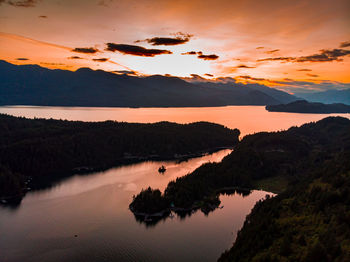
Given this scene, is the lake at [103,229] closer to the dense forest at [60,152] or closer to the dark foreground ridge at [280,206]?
the dark foreground ridge at [280,206]

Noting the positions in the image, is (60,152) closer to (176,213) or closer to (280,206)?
(176,213)

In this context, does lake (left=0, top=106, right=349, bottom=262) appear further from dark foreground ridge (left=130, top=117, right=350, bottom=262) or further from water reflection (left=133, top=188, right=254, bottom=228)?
dark foreground ridge (left=130, top=117, right=350, bottom=262)

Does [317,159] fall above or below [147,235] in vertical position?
above

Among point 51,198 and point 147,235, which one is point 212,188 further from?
point 51,198

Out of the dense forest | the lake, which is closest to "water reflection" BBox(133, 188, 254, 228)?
the lake

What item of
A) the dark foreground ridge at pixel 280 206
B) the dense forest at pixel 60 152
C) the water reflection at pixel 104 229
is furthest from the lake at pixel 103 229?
the dense forest at pixel 60 152

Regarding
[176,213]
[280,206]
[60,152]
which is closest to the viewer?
[280,206]

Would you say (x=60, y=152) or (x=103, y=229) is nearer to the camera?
(x=103, y=229)

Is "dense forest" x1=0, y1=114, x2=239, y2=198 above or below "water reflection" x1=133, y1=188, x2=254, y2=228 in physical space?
above

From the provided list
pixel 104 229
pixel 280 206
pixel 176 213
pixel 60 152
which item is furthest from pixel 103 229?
pixel 60 152

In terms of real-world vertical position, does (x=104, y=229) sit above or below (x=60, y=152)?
below

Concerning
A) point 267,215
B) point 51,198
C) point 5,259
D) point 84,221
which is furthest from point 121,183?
point 267,215
